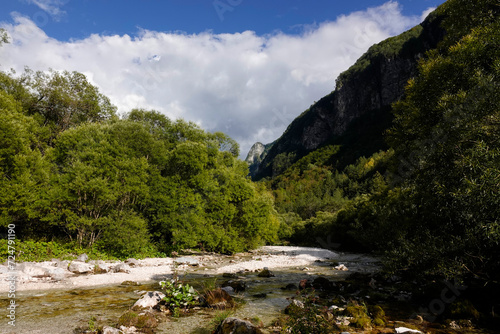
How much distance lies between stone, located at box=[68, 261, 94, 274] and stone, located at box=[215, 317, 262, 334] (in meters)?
14.9

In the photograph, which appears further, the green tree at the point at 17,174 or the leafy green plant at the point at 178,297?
the green tree at the point at 17,174

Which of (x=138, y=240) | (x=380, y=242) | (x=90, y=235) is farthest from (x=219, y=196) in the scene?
(x=380, y=242)

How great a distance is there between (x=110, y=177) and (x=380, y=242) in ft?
79.1

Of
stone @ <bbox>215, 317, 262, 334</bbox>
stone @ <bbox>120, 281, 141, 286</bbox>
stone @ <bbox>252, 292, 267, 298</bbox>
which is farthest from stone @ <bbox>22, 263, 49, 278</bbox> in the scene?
stone @ <bbox>215, 317, 262, 334</bbox>

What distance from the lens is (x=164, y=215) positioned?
29656mm

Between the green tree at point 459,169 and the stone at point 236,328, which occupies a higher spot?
the green tree at point 459,169

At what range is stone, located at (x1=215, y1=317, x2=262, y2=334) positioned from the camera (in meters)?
7.70

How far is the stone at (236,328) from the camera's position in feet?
25.3

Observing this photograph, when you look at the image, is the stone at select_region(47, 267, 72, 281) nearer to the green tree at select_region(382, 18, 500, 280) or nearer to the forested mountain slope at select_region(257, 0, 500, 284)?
the forested mountain slope at select_region(257, 0, 500, 284)

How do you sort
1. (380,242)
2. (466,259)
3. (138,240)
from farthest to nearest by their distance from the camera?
(138,240), (380,242), (466,259)

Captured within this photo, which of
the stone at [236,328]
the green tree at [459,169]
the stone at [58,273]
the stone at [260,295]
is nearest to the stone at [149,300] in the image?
the stone at [236,328]

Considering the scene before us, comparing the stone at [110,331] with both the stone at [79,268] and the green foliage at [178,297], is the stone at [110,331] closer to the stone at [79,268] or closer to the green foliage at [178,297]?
the green foliage at [178,297]

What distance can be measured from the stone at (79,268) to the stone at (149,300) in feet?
33.6

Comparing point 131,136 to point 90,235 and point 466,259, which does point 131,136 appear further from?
point 466,259
